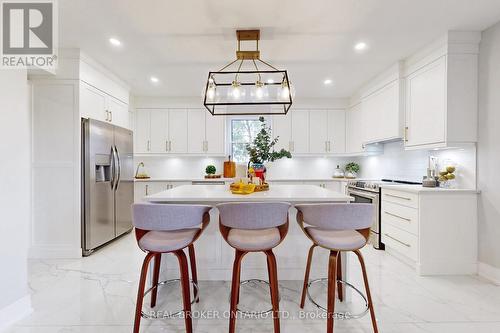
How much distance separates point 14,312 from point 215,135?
12.4 ft

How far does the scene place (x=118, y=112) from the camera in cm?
404

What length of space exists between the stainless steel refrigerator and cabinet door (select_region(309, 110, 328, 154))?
11.5 feet

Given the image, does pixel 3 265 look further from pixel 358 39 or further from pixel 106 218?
pixel 358 39

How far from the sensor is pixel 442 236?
2.68 m

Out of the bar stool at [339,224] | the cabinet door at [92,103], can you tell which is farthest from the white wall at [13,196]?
the bar stool at [339,224]

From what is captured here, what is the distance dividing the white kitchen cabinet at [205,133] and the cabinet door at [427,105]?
323 cm

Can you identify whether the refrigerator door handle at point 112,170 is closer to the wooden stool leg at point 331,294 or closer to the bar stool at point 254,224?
the bar stool at point 254,224

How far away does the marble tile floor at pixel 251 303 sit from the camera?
1.81 meters

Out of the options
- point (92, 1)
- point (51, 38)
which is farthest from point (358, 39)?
point (51, 38)

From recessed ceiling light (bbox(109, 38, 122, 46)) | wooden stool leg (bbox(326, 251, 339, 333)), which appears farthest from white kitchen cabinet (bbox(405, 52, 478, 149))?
recessed ceiling light (bbox(109, 38, 122, 46))

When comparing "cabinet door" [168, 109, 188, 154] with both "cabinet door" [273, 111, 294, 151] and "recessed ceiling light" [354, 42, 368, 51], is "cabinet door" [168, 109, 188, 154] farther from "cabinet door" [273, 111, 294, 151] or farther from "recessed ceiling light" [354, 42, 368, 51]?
"recessed ceiling light" [354, 42, 368, 51]

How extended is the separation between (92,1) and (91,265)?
278 centimetres

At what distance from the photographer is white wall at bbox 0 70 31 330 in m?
1.81

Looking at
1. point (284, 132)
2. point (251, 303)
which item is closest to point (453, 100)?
point (284, 132)
